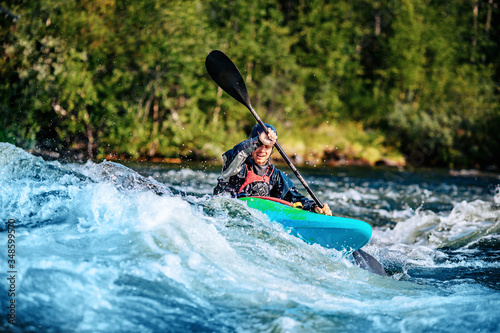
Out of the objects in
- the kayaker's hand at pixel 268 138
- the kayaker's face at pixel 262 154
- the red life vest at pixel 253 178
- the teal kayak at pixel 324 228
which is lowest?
the teal kayak at pixel 324 228

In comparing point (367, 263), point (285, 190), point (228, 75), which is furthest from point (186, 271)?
point (228, 75)

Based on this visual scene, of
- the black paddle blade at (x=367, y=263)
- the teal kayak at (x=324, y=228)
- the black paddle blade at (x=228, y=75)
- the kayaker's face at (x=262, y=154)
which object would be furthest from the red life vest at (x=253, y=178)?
the black paddle blade at (x=367, y=263)

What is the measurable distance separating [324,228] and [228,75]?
212cm

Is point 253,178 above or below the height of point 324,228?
above

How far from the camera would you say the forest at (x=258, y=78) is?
11430 mm

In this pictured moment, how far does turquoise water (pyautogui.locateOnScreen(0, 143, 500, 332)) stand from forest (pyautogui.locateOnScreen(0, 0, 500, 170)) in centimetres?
723

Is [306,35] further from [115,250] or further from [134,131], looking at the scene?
[115,250]

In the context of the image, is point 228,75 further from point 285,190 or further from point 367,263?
point 367,263

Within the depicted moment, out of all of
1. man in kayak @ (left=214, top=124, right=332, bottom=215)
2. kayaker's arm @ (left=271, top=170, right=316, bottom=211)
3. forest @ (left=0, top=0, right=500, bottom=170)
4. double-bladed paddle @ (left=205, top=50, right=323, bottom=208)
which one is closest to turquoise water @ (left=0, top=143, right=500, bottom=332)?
man in kayak @ (left=214, top=124, right=332, bottom=215)

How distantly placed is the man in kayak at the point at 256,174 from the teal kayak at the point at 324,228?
30 centimetres

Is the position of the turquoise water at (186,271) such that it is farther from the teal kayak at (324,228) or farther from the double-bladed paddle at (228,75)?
the double-bladed paddle at (228,75)

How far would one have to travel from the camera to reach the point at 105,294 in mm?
2535

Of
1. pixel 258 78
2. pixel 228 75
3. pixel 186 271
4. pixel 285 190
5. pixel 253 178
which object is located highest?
pixel 258 78

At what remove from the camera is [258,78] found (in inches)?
685
